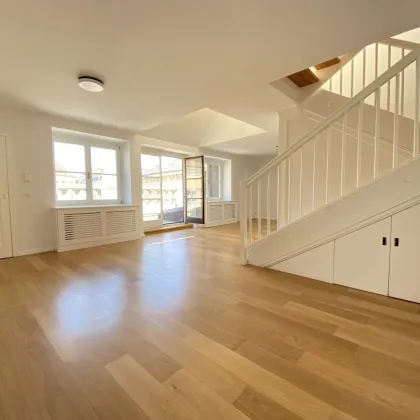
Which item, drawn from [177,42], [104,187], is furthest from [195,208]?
[177,42]

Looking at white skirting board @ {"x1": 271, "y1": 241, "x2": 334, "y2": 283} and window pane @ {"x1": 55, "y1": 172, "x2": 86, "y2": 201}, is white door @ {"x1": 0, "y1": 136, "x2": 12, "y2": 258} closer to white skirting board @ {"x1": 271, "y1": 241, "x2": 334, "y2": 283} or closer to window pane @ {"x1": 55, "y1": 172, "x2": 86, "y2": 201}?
window pane @ {"x1": 55, "y1": 172, "x2": 86, "y2": 201}

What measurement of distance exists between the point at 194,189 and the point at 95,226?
2924 mm

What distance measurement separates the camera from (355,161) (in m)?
3.06

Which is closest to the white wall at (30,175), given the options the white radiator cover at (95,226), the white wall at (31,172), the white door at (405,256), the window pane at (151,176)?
the white wall at (31,172)

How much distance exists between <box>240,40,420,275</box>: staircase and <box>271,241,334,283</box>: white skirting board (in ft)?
0.20

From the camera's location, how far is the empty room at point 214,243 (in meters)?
Answer: 1.16

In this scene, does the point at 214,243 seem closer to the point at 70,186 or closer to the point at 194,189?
the point at 194,189

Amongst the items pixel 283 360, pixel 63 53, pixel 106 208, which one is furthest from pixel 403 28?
pixel 106 208

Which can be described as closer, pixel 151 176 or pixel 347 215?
pixel 347 215

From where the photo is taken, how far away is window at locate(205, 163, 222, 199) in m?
7.86

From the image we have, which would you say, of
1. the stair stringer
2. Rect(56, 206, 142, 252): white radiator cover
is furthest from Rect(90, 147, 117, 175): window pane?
the stair stringer

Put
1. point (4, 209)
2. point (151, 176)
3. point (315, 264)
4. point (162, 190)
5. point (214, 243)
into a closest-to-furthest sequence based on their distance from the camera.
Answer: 1. point (315, 264)
2. point (4, 209)
3. point (214, 243)
4. point (151, 176)
5. point (162, 190)

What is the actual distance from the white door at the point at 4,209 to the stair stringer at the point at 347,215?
3.93 meters

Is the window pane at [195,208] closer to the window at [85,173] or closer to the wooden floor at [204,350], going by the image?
the window at [85,173]
